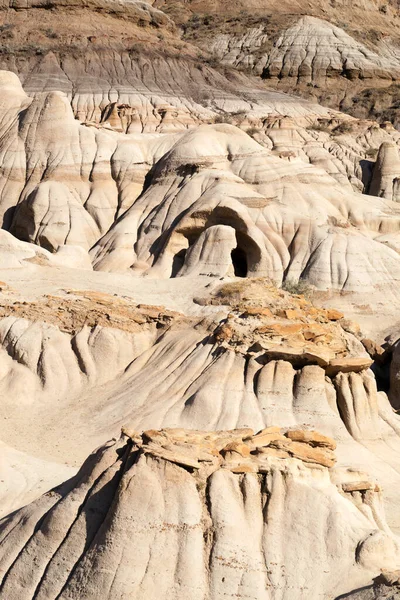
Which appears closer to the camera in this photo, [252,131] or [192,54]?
[252,131]

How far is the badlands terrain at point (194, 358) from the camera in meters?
13.8

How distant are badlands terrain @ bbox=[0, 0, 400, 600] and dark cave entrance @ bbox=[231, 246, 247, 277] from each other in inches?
5.2

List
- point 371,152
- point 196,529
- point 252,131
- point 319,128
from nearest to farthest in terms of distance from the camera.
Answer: point 196,529
point 252,131
point 371,152
point 319,128

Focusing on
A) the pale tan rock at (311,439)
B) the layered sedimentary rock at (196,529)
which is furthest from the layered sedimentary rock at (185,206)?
the layered sedimentary rock at (196,529)

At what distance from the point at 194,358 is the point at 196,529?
1271 centimetres

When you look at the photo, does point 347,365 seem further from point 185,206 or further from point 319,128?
point 319,128

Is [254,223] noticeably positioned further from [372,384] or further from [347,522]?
[347,522]

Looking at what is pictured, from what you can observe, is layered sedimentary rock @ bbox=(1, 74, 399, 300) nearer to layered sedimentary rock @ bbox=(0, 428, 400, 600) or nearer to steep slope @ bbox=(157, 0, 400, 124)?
layered sedimentary rock @ bbox=(0, 428, 400, 600)

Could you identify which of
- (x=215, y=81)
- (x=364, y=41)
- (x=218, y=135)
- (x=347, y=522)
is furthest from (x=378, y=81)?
(x=347, y=522)

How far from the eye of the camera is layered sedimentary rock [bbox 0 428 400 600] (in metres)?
13.5

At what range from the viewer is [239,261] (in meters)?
42.6

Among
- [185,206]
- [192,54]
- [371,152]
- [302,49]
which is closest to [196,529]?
[185,206]

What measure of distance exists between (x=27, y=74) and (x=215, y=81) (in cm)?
1623

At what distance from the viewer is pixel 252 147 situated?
47.0m
